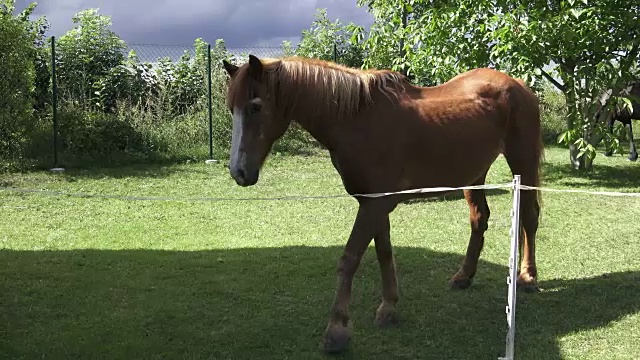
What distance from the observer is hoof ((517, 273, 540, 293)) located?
440cm

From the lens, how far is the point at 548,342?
11.6 feet

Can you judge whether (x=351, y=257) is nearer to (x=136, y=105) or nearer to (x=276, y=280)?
(x=276, y=280)

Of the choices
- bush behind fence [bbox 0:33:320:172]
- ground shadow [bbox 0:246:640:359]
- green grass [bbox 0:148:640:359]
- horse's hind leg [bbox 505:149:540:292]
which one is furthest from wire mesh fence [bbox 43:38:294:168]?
horse's hind leg [bbox 505:149:540:292]

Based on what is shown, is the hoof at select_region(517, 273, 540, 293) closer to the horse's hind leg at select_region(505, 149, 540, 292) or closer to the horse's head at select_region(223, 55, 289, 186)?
the horse's hind leg at select_region(505, 149, 540, 292)

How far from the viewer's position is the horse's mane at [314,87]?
3199 millimetres

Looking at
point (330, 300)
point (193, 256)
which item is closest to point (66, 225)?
point (193, 256)

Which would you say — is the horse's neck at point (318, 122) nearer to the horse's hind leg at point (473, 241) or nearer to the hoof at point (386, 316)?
the hoof at point (386, 316)

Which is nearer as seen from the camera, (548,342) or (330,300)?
(548,342)

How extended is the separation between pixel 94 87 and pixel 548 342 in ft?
34.1

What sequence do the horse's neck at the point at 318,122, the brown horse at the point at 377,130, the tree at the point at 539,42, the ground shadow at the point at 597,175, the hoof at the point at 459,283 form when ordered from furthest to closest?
1. the ground shadow at the point at 597,175
2. the tree at the point at 539,42
3. the hoof at the point at 459,283
4. the horse's neck at the point at 318,122
5. the brown horse at the point at 377,130

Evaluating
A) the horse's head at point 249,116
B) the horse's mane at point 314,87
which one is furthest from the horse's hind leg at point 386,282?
the horse's head at point 249,116

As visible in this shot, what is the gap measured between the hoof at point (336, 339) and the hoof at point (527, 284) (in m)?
1.78

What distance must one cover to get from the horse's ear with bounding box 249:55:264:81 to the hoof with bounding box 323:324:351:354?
154cm

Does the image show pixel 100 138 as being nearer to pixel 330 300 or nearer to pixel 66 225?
pixel 66 225
